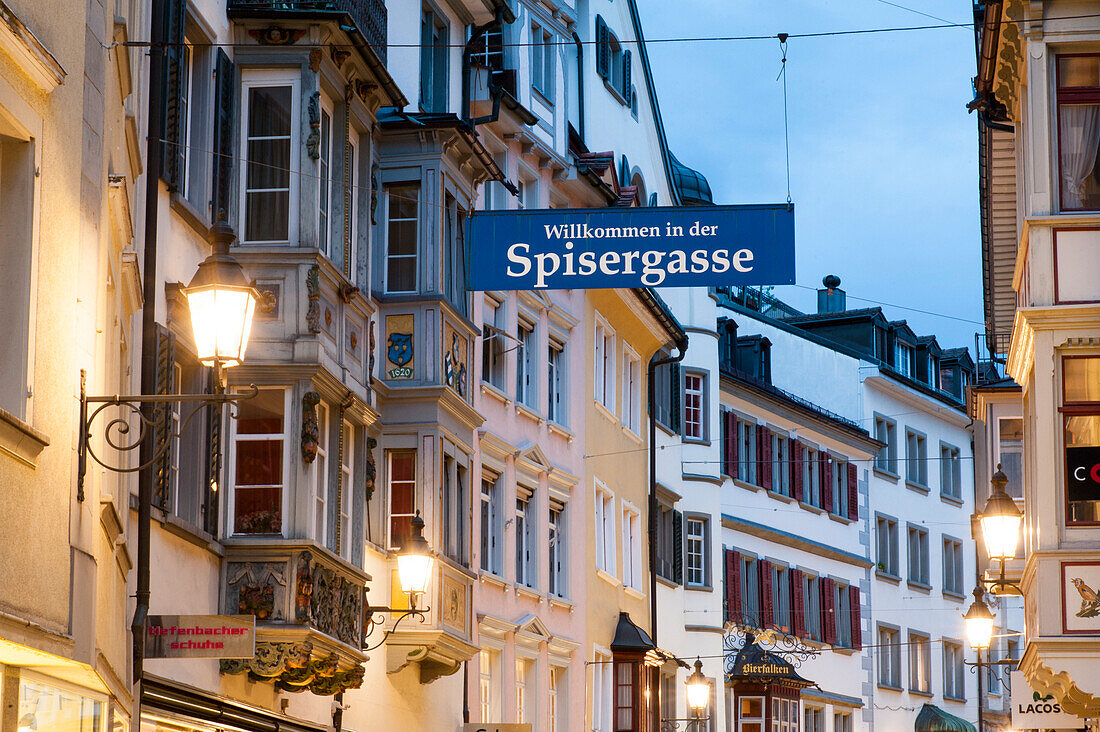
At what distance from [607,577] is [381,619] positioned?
39.4 ft

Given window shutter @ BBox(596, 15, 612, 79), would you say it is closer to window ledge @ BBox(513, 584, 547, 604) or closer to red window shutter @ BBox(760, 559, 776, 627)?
window ledge @ BBox(513, 584, 547, 604)

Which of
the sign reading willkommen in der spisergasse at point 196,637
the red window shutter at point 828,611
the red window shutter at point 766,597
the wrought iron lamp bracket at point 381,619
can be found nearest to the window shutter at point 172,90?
the sign reading willkommen in der spisergasse at point 196,637

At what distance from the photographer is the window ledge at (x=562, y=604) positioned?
100 ft

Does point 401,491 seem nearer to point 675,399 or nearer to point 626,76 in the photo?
point 626,76

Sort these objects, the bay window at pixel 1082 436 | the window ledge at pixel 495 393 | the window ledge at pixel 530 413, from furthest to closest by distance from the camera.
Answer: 1. the window ledge at pixel 530 413
2. the window ledge at pixel 495 393
3. the bay window at pixel 1082 436

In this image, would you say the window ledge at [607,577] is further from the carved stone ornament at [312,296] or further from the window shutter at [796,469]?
the window shutter at [796,469]

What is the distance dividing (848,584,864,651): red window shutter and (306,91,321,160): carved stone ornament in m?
35.0

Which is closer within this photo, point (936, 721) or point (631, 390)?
point (631, 390)

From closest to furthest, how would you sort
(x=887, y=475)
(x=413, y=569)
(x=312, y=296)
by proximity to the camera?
(x=312, y=296) → (x=413, y=569) → (x=887, y=475)

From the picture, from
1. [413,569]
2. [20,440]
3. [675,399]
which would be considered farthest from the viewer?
[675,399]

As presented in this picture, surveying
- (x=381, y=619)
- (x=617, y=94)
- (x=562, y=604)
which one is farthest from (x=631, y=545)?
(x=381, y=619)

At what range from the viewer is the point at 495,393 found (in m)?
27.8

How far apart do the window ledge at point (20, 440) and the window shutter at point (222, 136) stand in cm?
928

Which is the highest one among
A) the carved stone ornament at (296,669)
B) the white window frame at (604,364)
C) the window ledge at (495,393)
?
the white window frame at (604,364)
